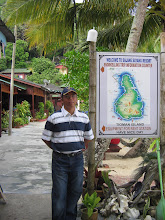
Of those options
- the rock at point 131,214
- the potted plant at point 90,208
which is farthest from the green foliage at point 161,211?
the potted plant at point 90,208

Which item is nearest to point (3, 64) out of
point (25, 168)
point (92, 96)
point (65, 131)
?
point (25, 168)

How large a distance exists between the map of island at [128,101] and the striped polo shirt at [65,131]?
0.97 m

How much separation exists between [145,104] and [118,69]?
2.08 feet

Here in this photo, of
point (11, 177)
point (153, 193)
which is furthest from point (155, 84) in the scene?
point (11, 177)

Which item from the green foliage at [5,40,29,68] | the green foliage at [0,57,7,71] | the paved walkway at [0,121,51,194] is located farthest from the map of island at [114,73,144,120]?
the green foliage at [5,40,29,68]

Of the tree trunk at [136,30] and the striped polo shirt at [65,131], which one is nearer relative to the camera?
the striped polo shirt at [65,131]

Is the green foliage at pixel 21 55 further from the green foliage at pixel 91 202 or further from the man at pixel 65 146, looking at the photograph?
the man at pixel 65 146

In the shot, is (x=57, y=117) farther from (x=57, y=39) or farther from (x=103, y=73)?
(x=57, y=39)

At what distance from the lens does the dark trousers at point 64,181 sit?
362 cm

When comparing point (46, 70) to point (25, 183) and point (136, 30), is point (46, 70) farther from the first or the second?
→ point (25, 183)

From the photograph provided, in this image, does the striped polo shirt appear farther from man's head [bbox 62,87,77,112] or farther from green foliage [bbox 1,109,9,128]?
green foliage [bbox 1,109,9,128]

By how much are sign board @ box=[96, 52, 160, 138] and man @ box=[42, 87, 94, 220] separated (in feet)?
2.61

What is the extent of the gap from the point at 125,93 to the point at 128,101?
0.12 meters

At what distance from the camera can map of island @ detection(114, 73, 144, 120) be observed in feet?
14.7
